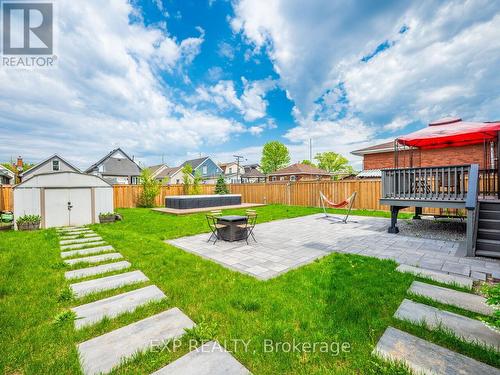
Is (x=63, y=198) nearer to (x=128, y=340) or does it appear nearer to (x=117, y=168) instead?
(x=128, y=340)

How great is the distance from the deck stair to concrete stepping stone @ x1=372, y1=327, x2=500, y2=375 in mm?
3709

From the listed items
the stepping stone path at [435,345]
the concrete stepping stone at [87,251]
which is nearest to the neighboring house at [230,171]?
the concrete stepping stone at [87,251]

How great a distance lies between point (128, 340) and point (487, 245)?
20.7 feet

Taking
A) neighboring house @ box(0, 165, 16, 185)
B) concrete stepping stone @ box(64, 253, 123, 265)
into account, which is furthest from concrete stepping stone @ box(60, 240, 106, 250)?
neighboring house @ box(0, 165, 16, 185)

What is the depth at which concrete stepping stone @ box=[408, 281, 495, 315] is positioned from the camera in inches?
91.3

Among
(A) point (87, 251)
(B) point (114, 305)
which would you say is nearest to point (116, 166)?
(A) point (87, 251)

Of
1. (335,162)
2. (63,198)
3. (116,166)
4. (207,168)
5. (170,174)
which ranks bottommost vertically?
(63,198)

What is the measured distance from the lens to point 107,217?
871cm

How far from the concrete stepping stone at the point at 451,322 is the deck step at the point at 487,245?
127 inches

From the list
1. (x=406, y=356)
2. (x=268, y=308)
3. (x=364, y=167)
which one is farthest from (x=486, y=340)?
(x=364, y=167)

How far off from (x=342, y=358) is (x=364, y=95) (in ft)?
43.3

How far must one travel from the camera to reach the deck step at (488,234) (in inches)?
169

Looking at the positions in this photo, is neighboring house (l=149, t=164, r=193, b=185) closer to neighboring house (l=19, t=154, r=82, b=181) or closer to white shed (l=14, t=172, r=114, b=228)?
neighboring house (l=19, t=154, r=82, b=181)

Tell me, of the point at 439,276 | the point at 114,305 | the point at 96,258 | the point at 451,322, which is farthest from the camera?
the point at 96,258
